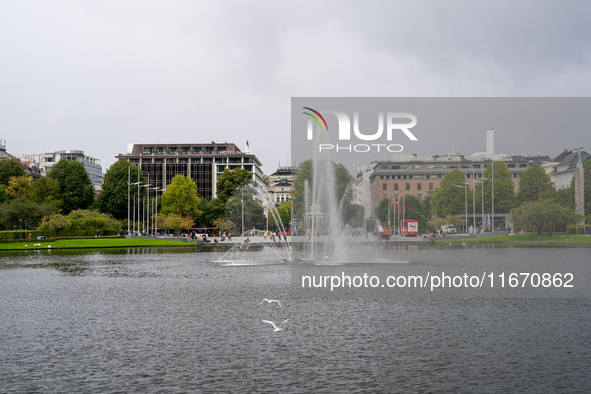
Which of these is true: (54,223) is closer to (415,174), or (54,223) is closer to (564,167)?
(415,174)

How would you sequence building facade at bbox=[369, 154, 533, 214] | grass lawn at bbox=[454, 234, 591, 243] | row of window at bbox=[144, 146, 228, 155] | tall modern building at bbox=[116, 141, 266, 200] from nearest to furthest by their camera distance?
grass lawn at bbox=[454, 234, 591, 243]
building facade at bbox=[369, 154, 533, 214]
tall modern building at bbox=[116, 141, 266, 200]
row of window at bbox=[144, 146, 228, 155]

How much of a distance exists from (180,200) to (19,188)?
33.9 metres

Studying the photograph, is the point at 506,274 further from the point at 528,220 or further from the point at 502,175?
the point at 502,175

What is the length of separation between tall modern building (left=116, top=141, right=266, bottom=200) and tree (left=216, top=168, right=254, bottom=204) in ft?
167

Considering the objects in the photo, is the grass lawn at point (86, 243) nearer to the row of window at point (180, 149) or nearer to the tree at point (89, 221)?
the tree at point (89, 221)

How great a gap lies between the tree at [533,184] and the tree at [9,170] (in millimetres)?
106873

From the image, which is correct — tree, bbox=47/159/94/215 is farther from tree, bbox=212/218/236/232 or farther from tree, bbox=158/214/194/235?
tree, bbox=212/218/236/232

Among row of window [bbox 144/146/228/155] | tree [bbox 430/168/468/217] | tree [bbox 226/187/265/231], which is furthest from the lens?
row of window [bbox 144/146/228/155]

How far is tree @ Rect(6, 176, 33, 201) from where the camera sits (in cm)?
10469

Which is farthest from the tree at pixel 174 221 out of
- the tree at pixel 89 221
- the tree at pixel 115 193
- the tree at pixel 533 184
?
the tree at pixel 533 184

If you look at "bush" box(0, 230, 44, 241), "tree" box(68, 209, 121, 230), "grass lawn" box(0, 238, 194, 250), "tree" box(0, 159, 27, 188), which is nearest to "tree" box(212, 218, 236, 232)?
"tree" box(68, 209, 121, 230)

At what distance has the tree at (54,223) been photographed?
286 ft

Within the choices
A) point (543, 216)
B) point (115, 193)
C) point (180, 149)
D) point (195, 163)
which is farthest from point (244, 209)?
point (180, 149)

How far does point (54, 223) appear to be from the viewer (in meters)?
86.9
